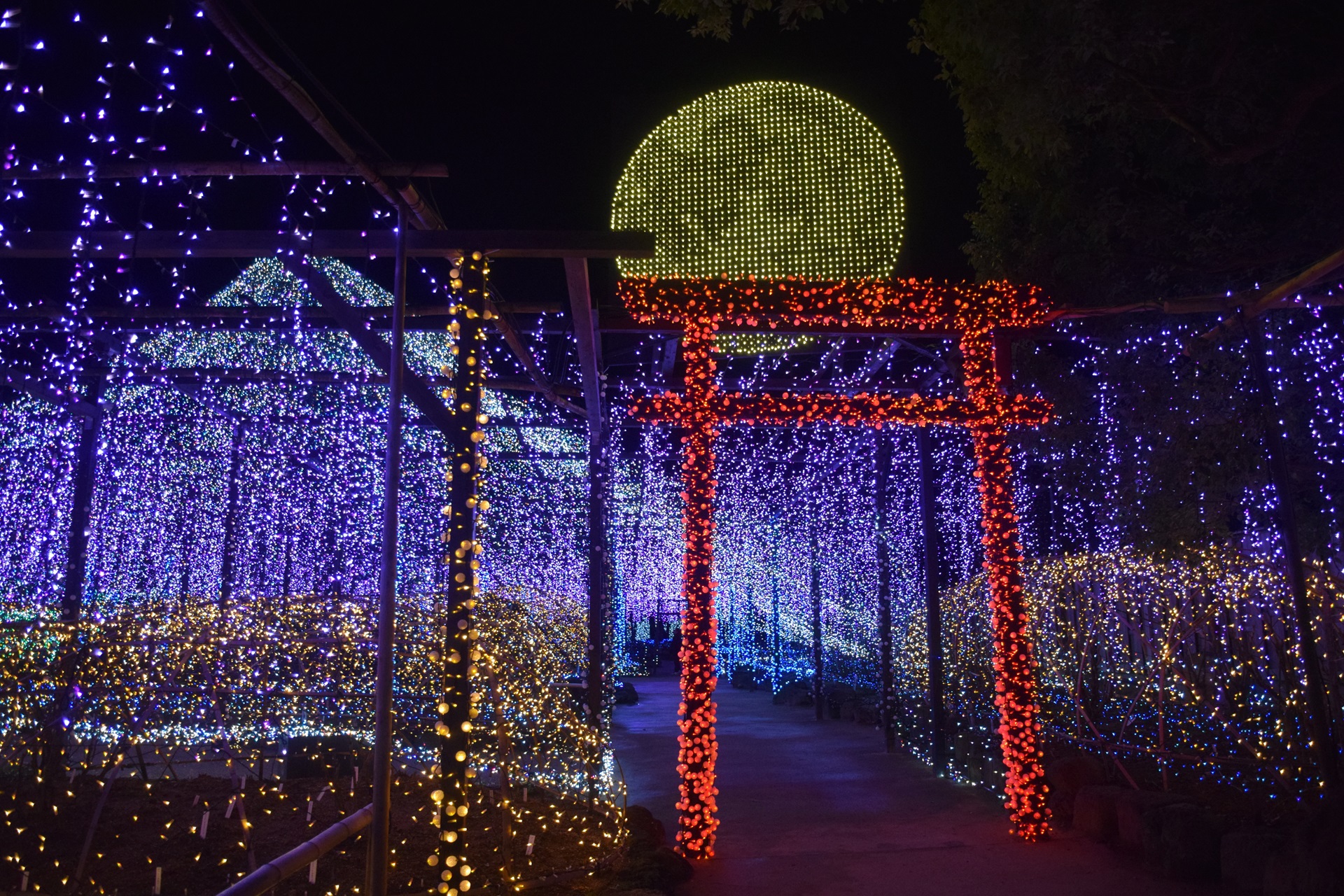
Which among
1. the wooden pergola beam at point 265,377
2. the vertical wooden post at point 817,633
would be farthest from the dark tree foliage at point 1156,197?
the vertical wooden post at point 817,633

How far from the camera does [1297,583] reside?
569 cm

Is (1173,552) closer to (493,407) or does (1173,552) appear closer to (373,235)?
(373,235)

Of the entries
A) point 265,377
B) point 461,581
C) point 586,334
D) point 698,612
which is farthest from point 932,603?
point 265,377

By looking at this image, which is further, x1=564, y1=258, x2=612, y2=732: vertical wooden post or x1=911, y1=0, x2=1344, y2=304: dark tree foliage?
x1=564, y1=258, x2=612, y2=732: vertical wooden post

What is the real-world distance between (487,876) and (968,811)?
445 centimetres

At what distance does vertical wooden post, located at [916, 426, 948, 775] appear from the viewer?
984cm

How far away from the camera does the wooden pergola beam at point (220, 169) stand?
4.59 m

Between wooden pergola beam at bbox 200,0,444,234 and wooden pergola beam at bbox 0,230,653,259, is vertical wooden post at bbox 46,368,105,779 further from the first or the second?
wooden pergola beam at bbox 200,0,444,234

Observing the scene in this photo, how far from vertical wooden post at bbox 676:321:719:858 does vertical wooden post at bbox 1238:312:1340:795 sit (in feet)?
12.2

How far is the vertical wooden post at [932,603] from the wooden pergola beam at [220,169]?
6.73m

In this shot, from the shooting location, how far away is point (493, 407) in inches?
554

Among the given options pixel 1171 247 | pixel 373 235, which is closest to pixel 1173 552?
pixel 1171 247

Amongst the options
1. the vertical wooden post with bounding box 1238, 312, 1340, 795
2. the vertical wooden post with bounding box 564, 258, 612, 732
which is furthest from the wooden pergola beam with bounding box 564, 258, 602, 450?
the vertical wooden post with bounding box 1238, 312, 1340, 795

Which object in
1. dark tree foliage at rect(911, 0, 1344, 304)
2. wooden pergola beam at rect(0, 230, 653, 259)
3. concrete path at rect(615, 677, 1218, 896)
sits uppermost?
dark tree foliage at rect(911, 0, 1344, 304)
